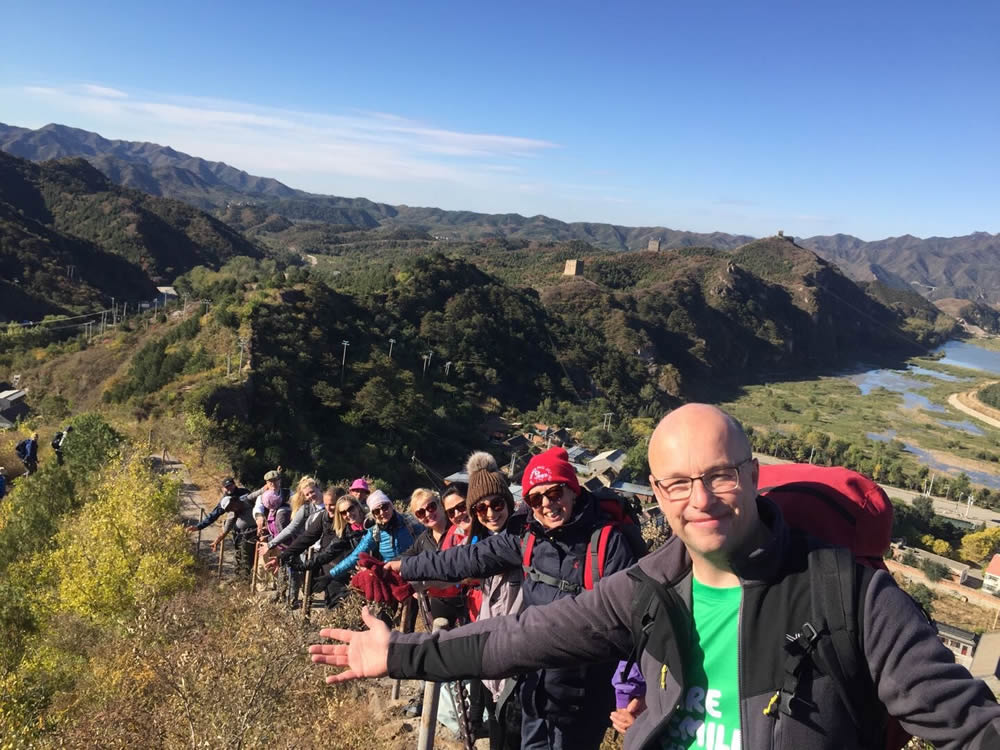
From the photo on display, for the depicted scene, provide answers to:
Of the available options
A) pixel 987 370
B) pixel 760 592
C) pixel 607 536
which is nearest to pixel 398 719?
pixel 607 536

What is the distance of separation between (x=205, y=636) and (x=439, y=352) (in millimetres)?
47059

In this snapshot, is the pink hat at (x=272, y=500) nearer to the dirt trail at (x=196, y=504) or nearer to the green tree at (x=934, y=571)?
the dirt trail at (x=196, y=504)

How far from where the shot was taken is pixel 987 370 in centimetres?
11644

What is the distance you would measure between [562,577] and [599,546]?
185 mm

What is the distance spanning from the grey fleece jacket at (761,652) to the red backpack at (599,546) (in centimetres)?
68

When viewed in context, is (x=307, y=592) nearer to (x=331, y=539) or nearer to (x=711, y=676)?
(x=331, y=539)

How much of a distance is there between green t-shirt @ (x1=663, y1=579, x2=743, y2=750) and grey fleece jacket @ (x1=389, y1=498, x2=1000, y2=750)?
0.03m

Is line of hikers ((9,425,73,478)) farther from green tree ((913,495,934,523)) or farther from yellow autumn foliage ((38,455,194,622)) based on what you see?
green tree ((913,495,934,523))

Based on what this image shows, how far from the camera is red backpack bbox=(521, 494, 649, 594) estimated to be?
7.25 feet

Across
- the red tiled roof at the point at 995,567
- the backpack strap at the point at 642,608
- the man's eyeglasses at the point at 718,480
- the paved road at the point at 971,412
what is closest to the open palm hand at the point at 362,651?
the backpack strap at the point at 642,608

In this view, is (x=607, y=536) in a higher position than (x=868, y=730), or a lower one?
lower

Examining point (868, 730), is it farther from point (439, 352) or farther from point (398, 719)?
point (439, 352)

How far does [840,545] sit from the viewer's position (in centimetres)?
125

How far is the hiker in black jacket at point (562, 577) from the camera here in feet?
7.41
